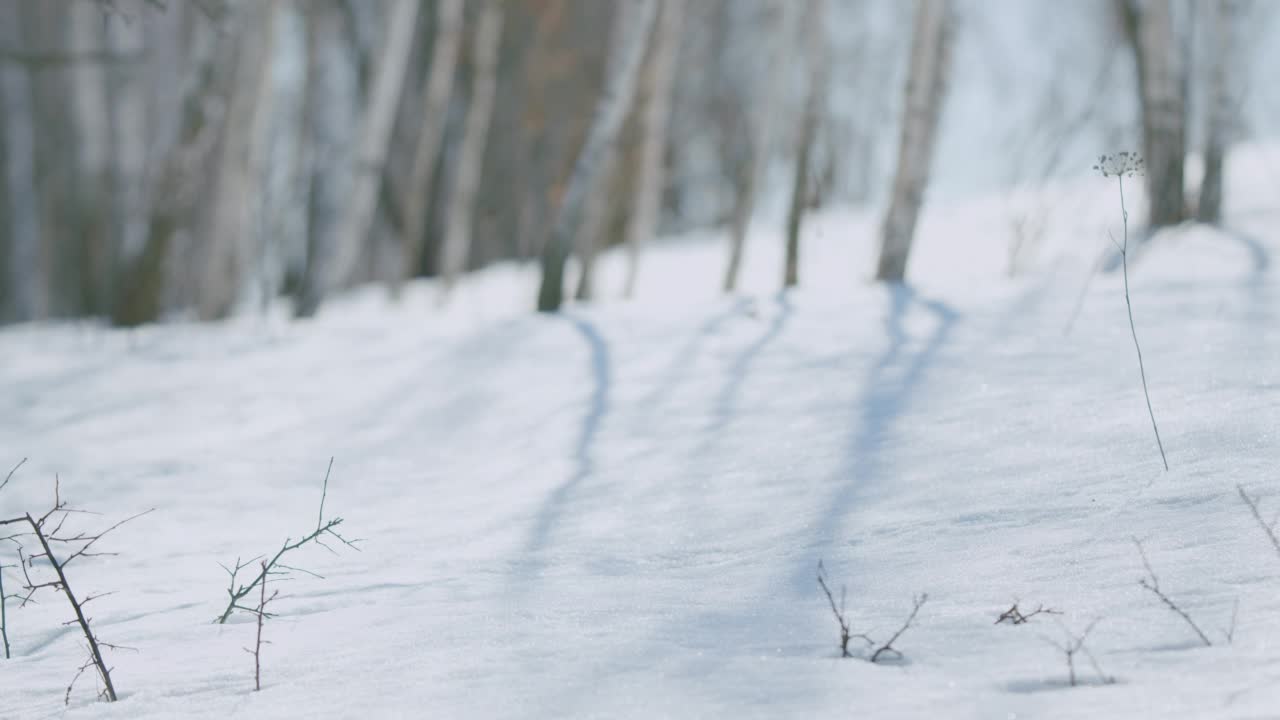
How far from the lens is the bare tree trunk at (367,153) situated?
770cm

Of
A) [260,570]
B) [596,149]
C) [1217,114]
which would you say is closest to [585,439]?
[260,570]

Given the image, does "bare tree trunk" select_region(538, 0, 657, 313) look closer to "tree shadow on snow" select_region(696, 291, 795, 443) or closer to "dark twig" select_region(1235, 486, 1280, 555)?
"tree shadow on snow" select_region(696, 291, 795, 443)

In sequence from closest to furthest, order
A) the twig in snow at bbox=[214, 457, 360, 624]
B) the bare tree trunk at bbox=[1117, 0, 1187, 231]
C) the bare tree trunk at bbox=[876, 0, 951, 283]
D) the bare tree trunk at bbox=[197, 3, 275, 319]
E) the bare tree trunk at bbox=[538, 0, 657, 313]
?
the twig in snow at bbox=[214, 457, 360, 624]
the bare tree trunk at bbox=[876, 0, 951, 283]
the bare tree trunk at bbox=[538, 0, 657, 313]
the bare tree trunk at bbox=[1117, 0, 1187, 231]
the bare tree trunk at bbox=[197, 3, 275, 319]

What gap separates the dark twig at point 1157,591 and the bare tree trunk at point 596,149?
14.4ft

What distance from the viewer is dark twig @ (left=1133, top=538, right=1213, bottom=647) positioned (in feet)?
5.84

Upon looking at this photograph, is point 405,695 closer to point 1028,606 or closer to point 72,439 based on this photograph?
point 1028,606

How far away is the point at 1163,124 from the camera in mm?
6562

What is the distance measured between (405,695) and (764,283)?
8983 mm

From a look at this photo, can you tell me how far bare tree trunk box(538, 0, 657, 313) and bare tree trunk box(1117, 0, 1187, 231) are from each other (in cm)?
302

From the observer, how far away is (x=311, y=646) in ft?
7.25

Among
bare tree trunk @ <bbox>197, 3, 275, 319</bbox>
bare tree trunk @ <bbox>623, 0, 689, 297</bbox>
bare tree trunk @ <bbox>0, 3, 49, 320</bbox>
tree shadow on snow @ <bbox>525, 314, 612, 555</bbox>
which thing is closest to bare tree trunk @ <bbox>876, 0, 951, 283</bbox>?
tree shadow on snow @ <bbox>525, 314, 612, 555</bbox>

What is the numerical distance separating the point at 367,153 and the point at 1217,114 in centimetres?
A: 569

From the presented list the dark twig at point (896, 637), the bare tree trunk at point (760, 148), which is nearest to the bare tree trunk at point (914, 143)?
the bare tree trunk at point (760, 148)

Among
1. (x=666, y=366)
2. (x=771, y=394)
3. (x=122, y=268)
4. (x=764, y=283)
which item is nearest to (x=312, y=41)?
(x=122, y=268)
